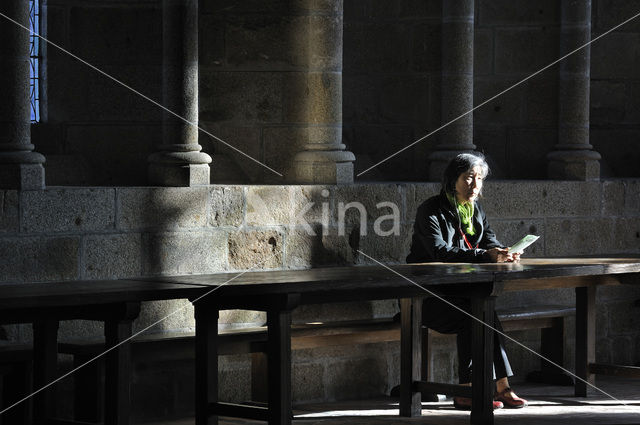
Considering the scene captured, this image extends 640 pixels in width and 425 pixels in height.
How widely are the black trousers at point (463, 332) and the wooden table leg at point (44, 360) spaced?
1.92m

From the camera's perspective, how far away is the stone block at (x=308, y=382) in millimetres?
6457

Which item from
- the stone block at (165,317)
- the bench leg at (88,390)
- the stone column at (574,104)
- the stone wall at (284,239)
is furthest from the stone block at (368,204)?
the bench leg at (88,390)

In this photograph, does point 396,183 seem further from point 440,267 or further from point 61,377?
point 61,377

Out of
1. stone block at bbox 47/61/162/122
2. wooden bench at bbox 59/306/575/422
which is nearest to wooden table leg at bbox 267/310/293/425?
wooden bench at bbox 59/306/575/422

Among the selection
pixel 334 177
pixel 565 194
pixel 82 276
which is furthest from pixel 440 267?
pixel 565 194

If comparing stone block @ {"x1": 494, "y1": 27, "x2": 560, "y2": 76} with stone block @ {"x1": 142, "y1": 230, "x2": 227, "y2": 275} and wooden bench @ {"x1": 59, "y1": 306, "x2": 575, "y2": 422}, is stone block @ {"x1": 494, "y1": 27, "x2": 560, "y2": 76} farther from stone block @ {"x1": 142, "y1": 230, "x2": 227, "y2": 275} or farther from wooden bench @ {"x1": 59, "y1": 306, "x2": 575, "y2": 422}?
stone block @ {"x1": 142, "y1": 230, "x2": 227, "y2": 275}

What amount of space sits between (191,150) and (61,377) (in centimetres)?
143

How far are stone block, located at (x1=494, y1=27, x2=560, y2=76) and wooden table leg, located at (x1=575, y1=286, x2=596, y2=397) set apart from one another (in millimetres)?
1704

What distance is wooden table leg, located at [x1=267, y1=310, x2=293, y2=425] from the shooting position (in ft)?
16.2

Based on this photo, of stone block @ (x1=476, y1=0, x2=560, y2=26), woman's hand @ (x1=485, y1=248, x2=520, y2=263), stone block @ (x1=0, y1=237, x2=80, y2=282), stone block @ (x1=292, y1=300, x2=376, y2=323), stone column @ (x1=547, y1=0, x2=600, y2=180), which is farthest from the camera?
stone block @ (x1=476, y1=0, x2=560, y2=26)

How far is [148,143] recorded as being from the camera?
264 inches

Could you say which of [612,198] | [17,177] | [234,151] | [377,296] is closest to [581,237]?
[612,198]

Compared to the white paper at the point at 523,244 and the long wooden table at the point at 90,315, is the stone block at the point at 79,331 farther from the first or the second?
the white paper at the point at 523,244

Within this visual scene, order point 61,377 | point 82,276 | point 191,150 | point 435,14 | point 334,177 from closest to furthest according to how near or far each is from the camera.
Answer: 1. point 61,377
2. point 82,276
3. point 191,150
4. point 334,177
5. point 435,14
